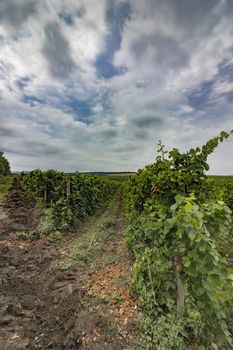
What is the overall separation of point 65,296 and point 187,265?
288cm

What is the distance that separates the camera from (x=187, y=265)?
2600mm

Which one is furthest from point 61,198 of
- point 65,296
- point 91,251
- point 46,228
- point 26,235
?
point 65,296

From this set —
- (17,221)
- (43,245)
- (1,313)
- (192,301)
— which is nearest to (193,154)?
(192,301)

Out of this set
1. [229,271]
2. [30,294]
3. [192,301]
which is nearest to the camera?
[229,271]

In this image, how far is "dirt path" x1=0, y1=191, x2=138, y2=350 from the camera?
325 centimetres

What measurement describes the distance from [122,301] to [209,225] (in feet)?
7.48

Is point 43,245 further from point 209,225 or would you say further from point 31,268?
point 209,225

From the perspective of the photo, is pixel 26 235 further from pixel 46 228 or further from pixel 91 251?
pixel 91 251

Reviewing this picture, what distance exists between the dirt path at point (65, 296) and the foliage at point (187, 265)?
54 cm

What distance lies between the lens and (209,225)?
2.94 metres

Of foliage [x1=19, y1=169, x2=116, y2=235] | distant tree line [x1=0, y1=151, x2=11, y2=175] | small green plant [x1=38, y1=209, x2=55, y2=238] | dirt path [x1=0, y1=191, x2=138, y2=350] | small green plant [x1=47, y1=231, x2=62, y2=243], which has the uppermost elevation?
distant tree line [x1=0, y1=151, x2=11, y2=175]

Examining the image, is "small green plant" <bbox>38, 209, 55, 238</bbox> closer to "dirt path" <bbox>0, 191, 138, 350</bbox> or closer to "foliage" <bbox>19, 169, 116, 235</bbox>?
"foliage" <bbox>19, 169, 116, 235</bbox>

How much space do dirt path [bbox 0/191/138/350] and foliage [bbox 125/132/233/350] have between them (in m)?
0.54

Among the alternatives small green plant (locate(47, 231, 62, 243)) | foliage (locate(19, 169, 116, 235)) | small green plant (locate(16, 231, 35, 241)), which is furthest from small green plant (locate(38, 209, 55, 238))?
small green plant (locate(16, 231, 35, 241))
